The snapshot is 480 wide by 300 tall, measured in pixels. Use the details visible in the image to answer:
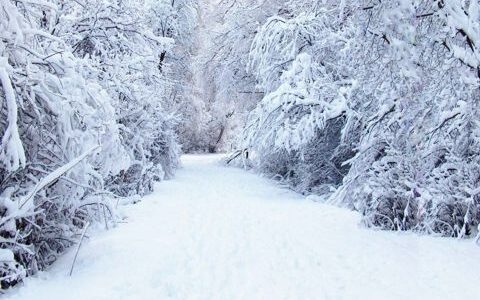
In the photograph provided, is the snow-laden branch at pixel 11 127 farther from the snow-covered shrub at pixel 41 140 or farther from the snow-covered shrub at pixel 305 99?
the snow-covered shrub at pixel 305 99

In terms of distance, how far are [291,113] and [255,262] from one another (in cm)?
631

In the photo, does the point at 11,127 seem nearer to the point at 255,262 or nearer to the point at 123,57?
the point at 255,262

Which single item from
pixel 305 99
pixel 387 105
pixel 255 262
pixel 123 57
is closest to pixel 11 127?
pixel 255 262

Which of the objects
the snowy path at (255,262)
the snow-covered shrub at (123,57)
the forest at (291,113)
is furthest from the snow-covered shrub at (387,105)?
the snow-covered shrub at (123,57)

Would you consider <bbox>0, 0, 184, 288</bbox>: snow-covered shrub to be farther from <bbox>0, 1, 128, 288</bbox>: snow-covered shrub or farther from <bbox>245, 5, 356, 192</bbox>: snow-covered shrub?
<bbox>245, 5, 356, 192</bbox>: snow-covered shrub

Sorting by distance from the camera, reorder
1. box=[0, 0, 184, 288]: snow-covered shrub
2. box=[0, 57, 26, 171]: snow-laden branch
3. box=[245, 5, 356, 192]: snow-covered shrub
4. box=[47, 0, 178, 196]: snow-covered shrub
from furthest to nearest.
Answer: box=[245, 5, 356, 192]: snow-covered shrub
box=[47, 0, 178, 196]: snow-covered shrub
box=[0, 0, 184, 288]: snow-covered shrub
box=[0, 57, 26, 171]: snow-laden branch

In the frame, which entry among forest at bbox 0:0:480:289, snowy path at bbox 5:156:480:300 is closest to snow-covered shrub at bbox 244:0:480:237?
forest at bbox 0:0:480:289

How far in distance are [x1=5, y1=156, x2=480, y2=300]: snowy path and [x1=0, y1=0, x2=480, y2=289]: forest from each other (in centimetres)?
37

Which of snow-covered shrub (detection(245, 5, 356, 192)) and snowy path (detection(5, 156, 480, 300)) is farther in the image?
snow-covered shrub (detection(245, 5, 356, 192))

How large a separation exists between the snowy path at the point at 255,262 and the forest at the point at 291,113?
371 millimetres

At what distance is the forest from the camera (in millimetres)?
4969

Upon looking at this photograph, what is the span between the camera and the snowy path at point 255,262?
4.93 metres

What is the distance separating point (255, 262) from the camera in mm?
6082

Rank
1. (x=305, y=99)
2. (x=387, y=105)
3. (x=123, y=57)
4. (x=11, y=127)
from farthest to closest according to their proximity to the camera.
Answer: (x=305, y=99), (x=123, y=57), (x=387, y=105), (x=11, y=127)
